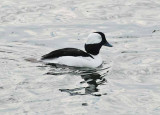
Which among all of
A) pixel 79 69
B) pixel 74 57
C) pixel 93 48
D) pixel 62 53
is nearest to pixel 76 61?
pixel 74 57

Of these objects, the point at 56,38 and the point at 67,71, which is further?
the point at 56,38

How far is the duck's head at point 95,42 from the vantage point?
15969 millimetres

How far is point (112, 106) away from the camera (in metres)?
12.2

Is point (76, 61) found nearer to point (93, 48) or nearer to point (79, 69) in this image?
point (79, 69)

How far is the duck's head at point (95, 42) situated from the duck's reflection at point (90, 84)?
1.19 metres

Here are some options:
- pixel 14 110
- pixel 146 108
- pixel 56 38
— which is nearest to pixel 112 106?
pixel 146 108

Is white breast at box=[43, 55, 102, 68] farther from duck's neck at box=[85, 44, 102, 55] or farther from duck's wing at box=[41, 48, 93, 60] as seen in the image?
duck's neck at box=[85, 44, 102, 55]

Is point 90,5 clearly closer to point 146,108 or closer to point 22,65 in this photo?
point 22,65

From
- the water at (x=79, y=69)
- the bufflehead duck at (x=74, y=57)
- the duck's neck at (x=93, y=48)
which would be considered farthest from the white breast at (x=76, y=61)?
the duck's neck at (x=93, y=48)

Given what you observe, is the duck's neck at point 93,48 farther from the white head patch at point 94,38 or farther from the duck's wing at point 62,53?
the duck's wing at point 62,53

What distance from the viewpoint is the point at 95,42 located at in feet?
52.5

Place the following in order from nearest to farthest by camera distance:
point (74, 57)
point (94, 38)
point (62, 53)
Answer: point (62, 53), point (74, 57), point (94, 38)

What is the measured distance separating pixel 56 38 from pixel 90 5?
3.86m

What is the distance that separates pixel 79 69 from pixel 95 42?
3.57ft
